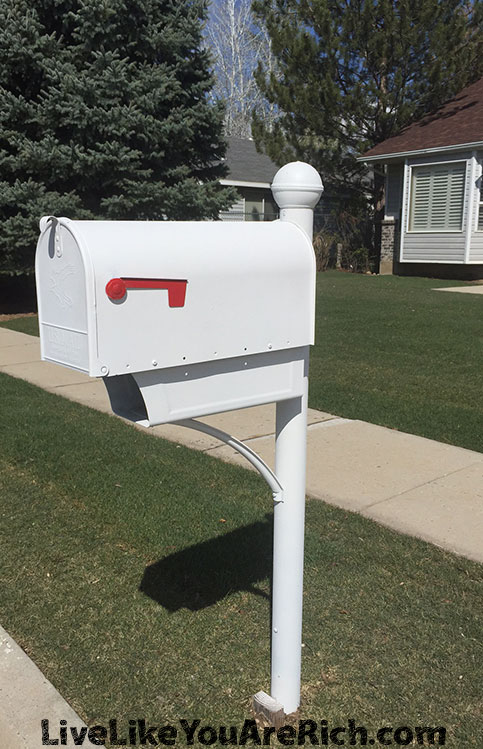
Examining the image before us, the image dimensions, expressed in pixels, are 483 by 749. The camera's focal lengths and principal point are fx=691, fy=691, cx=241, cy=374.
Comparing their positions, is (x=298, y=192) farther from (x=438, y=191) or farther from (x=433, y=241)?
(x=438, y=191)

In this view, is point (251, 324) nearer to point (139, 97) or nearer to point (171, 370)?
point (171, 370)

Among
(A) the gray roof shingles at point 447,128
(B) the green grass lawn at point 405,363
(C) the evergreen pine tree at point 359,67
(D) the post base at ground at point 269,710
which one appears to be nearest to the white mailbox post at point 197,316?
(D) the post base at ground at point 269,710

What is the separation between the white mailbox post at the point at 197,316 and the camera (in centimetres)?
166

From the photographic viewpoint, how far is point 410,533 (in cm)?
343

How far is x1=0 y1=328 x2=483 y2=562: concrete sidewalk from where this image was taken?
3.52 meters

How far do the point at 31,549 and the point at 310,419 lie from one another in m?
2.59

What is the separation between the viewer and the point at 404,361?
730 cm

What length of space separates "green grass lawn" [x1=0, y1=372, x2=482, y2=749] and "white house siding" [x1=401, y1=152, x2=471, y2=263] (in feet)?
44.2

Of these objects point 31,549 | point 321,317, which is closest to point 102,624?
point 31,549

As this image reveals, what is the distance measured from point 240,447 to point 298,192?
0.76m

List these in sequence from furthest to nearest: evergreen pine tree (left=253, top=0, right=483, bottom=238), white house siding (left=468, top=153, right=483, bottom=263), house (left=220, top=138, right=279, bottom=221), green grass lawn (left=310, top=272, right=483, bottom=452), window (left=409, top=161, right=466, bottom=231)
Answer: house (left=220, top=138, right=279, bottom=221) < evergreen pine tree (left=253, top=0, right=483, bottom=238) < window (left=409, top=161, right=466, bottom=231) < white house siding (left=468, top=153, right=483, bottom=263) < green grass lawn (left=310, top=272, right=483, bottom=452)

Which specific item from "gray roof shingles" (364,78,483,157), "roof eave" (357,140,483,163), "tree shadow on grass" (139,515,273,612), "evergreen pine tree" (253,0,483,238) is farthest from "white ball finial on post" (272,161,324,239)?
"evergreen pine tree" (253,0,483,238)

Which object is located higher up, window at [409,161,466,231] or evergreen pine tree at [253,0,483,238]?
evergreen pine tree at [253,0,483,238]

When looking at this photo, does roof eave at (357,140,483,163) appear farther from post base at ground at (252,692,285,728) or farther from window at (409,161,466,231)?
post base at ground at (252,692,285,728)
